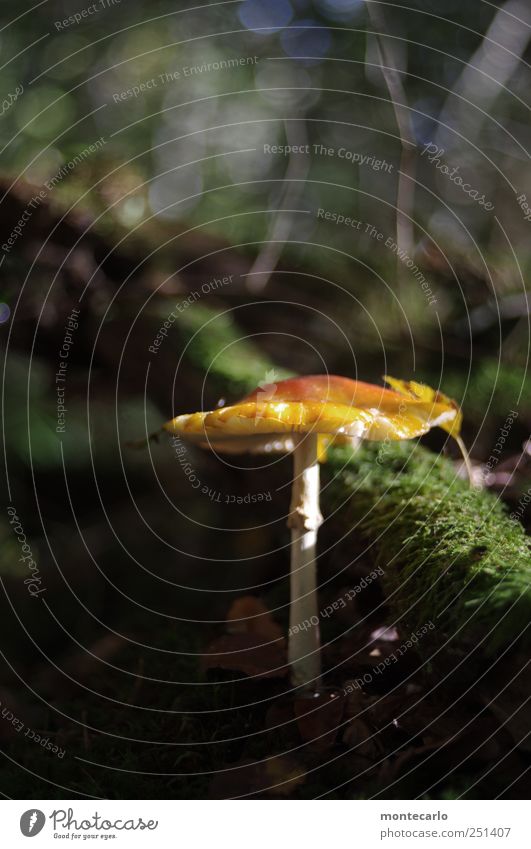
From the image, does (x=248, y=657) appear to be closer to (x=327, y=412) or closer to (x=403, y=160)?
(x=327, y=412)

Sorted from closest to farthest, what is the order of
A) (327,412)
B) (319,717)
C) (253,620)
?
(327,412) → (319,717) → (253,620)

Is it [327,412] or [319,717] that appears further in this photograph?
[319,717]

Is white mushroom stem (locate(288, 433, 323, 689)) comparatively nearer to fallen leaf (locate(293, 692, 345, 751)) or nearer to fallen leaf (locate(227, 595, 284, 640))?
fallen leaf (locate(293, 692, 345, 751))

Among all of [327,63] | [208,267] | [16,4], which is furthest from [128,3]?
[208,267]

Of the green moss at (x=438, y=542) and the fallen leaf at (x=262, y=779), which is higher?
the green moss at (x=438, y=542)

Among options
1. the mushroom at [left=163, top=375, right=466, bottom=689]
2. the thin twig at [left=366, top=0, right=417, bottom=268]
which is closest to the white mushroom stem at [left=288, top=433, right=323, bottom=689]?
the mushroom at [left=163, top=375, right=466, bottom=689]

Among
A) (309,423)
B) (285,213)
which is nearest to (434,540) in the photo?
(309,423)

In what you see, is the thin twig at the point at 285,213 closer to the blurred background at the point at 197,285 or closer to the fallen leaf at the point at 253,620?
the blurred background at the point at 197,285
